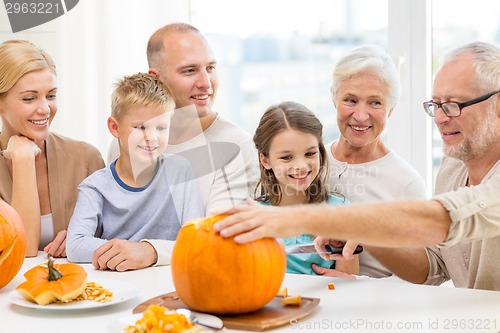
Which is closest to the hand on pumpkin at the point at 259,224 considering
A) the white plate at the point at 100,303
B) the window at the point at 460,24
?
the white plate at the point at 100,303

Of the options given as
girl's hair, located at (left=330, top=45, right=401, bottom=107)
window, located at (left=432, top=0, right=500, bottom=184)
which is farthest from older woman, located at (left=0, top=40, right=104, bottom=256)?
window, located at (left=432, top=0, right=500, bottom=184)

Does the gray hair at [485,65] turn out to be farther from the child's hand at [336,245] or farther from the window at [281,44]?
the window at [281,44]

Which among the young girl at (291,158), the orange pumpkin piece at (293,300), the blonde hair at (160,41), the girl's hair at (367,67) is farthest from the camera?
the blonde hair at (160,41)

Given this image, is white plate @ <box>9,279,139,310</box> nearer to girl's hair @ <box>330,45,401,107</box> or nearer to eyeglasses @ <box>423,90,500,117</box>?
eyeglasses @ <box>423,90,500,117</box>

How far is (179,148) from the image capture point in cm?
238

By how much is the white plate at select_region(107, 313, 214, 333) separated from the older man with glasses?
0.66 feet

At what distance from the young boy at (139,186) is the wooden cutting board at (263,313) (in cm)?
56

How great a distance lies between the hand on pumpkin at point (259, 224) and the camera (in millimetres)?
1300

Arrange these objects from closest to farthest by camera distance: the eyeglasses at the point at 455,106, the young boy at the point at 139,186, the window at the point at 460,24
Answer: the eyeglasses at the point at 455,106 → the young boy at the point at 139,186 → the window at the point at 460,24

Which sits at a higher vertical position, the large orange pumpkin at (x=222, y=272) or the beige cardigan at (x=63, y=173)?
the large orange pumpkin at (x=222, y=272)

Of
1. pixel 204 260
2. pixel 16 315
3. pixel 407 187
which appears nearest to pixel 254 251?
pixel 204 260

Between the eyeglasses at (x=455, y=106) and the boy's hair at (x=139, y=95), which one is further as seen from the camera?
the boy's hair at (x=139, y=95)

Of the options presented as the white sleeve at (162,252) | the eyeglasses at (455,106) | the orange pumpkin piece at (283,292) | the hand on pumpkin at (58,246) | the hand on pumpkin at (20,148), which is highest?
the eyeglasses at (455,106)

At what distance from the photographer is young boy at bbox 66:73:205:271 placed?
79.1 inches
